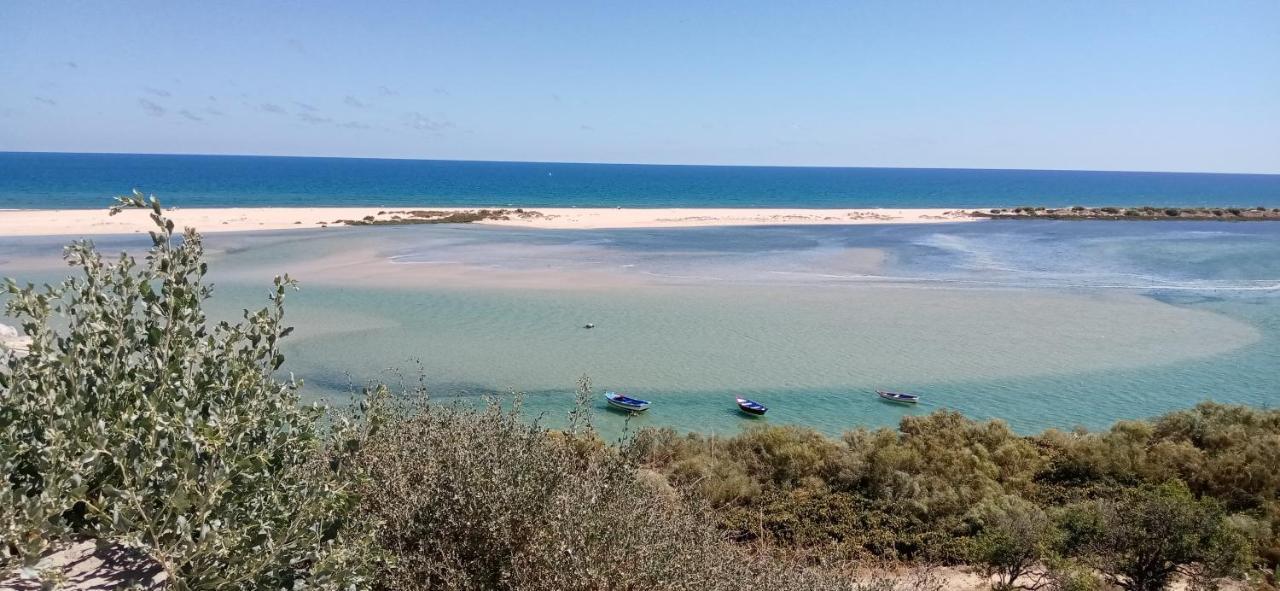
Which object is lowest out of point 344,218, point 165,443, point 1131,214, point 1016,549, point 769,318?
point 1016,549

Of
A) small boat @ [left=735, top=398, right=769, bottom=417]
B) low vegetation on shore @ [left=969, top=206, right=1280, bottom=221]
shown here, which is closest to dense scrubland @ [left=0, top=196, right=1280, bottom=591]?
small boat @ [left=735, top=398, right=769, bottom=417]

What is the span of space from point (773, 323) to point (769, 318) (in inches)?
32.6

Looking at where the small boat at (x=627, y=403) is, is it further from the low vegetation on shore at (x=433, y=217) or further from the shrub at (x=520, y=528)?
the low vegetation on shore at (x=433, y=217)

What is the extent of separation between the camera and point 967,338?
26.6 m

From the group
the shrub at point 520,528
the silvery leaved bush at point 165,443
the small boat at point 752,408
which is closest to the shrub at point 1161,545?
the shrub at point 520,528

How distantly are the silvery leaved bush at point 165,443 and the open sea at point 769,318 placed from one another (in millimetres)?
5850

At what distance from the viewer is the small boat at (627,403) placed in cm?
1819

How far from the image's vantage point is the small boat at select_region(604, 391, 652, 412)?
18.2 metres

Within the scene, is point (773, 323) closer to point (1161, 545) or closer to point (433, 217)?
point (1161, 545)

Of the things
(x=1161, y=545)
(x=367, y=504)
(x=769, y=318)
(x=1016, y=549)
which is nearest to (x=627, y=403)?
(x=1016, y=549)

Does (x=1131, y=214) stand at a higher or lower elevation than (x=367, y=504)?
higher

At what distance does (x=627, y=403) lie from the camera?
1828cm

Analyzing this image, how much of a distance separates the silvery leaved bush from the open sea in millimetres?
5850

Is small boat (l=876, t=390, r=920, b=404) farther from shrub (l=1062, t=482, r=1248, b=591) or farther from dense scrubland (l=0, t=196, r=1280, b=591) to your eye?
shrub (l=1062, t=482, r=1248, b=591)
